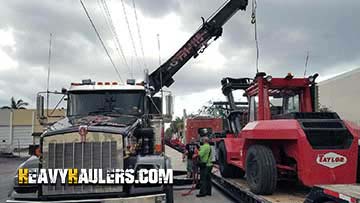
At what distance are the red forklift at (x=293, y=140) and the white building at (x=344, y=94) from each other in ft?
63.3

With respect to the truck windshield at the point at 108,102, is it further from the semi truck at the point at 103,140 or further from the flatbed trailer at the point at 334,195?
the flatbed trailer at the point at 334,195

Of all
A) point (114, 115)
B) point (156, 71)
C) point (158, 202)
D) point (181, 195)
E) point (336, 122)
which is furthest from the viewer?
point (156, 71)

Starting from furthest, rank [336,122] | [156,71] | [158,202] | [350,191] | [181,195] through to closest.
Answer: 1. [156,71]
2. [181,195]
3. [336,122]
4. [158,202]
5. [350,191]

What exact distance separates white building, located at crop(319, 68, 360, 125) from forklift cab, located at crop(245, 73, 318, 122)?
19.1 meters

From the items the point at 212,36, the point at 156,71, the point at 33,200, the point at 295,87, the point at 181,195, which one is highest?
the point at 212,36

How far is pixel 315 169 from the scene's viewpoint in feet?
20.9

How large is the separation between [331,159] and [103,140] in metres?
3.50

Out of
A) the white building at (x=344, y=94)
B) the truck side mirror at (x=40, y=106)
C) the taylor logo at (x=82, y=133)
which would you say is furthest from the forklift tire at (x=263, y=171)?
the white building at (x=344, y=94)

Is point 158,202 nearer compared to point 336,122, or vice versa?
point 158,202

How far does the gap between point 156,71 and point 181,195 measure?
7581 millimetres

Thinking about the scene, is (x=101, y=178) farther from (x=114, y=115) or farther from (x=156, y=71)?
(x=156, y=71)

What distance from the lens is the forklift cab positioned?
811 cm

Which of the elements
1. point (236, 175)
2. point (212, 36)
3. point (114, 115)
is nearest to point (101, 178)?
point (114, 115)

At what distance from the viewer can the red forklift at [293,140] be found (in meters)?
6.42
